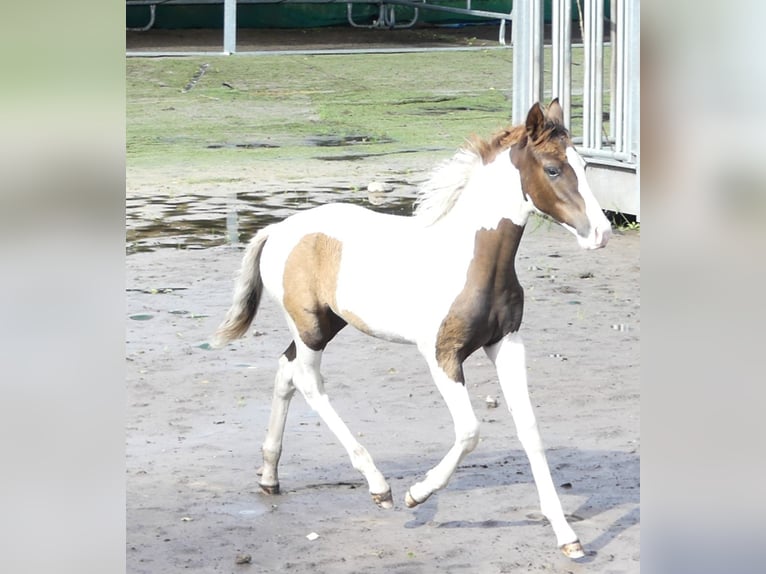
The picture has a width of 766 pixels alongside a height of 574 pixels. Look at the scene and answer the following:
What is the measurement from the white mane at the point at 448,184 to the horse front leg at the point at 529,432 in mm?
478

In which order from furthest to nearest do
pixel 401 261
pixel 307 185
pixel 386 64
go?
pixel 386 64, pixel 307 185, pixel 401 261

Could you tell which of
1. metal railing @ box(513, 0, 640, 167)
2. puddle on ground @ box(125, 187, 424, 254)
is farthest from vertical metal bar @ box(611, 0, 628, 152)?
puddle on ground @ box(125, 187, 424, 254)

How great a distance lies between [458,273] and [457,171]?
35 centimetres

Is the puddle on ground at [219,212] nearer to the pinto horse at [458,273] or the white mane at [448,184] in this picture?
the pinto horse at [458,273]

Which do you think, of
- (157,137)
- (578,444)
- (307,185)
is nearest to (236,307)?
(578,444)

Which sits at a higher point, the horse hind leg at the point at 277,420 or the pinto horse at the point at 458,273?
the pinto horse at the point at 458,273

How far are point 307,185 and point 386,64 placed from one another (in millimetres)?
7714

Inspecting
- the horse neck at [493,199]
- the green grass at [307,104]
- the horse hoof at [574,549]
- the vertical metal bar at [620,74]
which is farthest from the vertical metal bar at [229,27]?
the horse hoof at [574,549]

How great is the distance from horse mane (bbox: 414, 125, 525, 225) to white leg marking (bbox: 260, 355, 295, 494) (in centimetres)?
75

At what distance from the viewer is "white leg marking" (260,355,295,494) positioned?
467cm

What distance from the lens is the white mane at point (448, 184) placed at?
4.25 m

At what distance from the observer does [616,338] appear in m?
7.15

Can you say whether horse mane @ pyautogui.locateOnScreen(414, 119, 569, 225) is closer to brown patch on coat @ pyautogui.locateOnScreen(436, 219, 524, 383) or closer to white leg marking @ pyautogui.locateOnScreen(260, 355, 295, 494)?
brown patch on coat @ pyautogui.locateOnScreen(436, 219, 524, 383)
